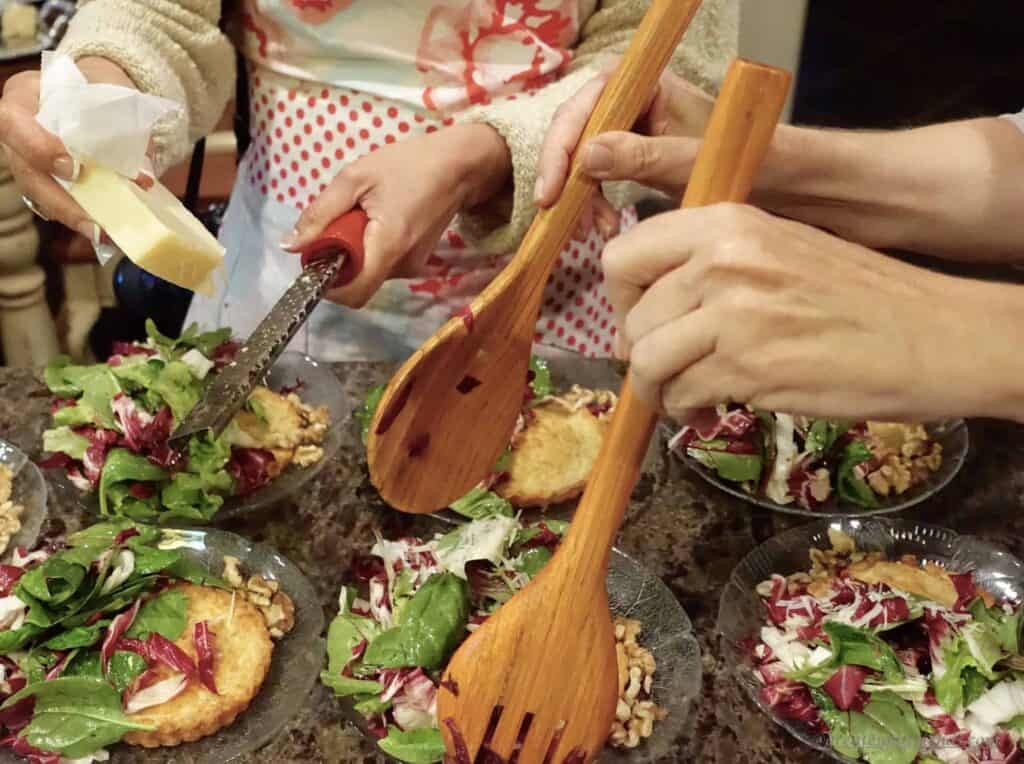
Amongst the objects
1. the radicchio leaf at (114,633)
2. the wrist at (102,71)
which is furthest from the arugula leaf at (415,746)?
the wrist at (102,71)

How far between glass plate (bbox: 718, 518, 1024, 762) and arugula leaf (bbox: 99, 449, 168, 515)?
0.55 m

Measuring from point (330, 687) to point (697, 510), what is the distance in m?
0.43

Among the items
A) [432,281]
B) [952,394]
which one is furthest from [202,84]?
[952,394]

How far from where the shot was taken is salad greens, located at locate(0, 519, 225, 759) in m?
0.81

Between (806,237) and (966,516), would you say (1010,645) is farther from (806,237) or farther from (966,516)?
(806,237)

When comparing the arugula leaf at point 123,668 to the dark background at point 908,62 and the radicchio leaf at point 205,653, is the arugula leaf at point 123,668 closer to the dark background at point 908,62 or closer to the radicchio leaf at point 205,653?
the radicchio leaf at point 205,653

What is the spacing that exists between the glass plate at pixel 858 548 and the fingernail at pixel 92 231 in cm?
66

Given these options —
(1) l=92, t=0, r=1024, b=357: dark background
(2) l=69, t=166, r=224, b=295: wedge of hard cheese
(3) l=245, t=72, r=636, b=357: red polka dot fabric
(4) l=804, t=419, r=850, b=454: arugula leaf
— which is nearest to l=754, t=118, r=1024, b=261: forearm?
(4) l=804, t=419, r=850, b=454: arugula leaf

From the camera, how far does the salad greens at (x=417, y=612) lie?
837 millimetres

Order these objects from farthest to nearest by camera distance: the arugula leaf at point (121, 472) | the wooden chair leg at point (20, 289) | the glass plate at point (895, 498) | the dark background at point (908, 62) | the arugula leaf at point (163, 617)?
the dark background at point (908, 62) < the wooden chair leg at point (20, 289) < the glass plate at point (895, 498) < the arugula leaf at point (121, 472) < the arugula leaf at point (163, 617)

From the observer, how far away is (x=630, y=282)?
68 centimetres

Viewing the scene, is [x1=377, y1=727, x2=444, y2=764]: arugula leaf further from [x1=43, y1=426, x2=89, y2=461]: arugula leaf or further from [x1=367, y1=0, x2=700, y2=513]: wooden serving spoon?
[x1=43, y1=426, x2=89, y2=461]: arugula leaf

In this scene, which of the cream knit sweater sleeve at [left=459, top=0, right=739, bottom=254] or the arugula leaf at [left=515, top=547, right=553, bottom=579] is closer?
the arugula leaf at [left=515, top=547, right=553, bottom=579]

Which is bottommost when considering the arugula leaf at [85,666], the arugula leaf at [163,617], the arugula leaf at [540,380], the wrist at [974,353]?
the arugula leaf at [85,666]
